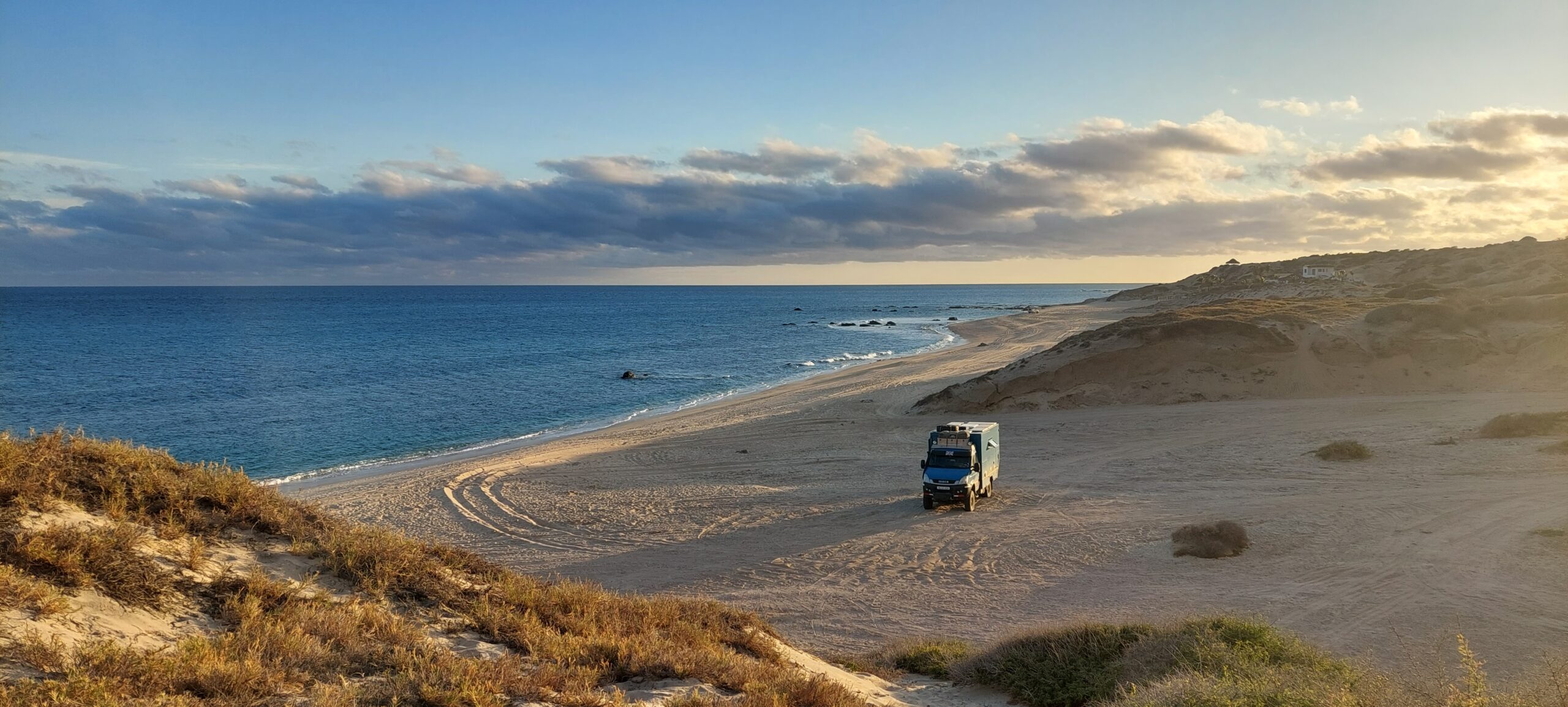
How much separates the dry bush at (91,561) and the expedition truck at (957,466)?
16849 millimetres

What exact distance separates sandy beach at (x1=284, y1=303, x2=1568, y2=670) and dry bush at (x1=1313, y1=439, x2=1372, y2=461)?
0.38 m

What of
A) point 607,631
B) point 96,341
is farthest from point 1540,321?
point 96,341

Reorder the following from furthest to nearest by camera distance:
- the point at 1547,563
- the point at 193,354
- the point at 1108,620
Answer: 1. the point at 193,354
2. the point at 1547,563
3. the point at 1108,620

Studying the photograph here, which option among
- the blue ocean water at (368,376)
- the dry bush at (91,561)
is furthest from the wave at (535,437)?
the dry bush at (91,561)

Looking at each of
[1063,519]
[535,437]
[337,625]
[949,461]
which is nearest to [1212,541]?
[1063,519]

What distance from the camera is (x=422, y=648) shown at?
7.46 m

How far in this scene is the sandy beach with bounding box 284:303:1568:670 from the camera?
13.9m

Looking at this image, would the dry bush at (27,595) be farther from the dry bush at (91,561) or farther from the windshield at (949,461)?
the windshield at (949,461)

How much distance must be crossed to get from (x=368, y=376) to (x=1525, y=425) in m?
63.8

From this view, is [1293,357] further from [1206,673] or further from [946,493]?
[1206,673]

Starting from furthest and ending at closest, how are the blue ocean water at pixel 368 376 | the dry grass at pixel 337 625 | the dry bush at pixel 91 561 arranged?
1. the blue ocean water at pixel 368 376
2. the dry bush at pixel 91 561
3. the dry grass at pixel 337 625

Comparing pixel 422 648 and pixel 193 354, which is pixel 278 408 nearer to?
pixel 193 354

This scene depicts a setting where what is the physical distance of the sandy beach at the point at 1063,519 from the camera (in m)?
13.9

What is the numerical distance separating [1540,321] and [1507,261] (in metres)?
52.0
